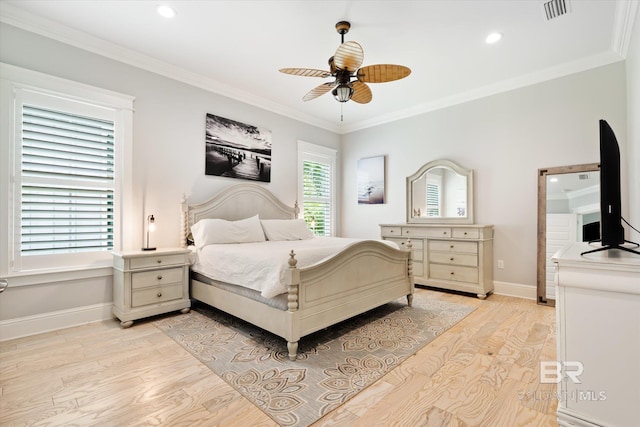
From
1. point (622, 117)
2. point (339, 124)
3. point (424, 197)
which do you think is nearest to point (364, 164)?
point (339, 124)

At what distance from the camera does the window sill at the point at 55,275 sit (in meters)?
2.71

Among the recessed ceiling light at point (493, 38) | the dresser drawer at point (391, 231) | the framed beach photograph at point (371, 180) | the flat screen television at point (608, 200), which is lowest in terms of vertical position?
the dresser drawer at point (391, 231)

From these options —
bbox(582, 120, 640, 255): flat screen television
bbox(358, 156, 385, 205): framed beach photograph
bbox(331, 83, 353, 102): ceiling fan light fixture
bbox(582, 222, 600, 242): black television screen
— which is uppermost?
bbox(331, 83, 353, 102): ceiling fan light fixture

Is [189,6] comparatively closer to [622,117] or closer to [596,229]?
[596,229]

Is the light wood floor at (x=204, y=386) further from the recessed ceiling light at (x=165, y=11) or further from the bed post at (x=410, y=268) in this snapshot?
the recessed ceiling light at (x=165, y=11)

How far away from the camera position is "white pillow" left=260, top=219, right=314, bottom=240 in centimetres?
413

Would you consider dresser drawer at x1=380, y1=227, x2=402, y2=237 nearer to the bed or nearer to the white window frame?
the bed

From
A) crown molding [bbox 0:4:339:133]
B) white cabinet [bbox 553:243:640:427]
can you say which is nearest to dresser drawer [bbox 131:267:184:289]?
crown molding [bbox 0:4:339:133]

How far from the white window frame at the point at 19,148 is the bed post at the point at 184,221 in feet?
1.85

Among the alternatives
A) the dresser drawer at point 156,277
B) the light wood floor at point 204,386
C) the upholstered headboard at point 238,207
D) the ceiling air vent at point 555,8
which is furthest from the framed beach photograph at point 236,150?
the ceiling air vent at point 555,8

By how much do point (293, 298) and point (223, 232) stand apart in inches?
66.9

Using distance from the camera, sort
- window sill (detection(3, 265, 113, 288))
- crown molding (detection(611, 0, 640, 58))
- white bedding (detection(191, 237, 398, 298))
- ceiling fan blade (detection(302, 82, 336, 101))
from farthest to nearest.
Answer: ceiling fan blade (detection(302, 82, 336, 101)) → window sill (detection(3, 265, 113, 288)) → crown molding (detection(611, 0, 640, 58)) → white bedding (detection(191, 237, 398, 298))

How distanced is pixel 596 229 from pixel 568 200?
77 cm

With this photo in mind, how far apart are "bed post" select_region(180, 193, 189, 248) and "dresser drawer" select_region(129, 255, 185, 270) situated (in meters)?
0.43
